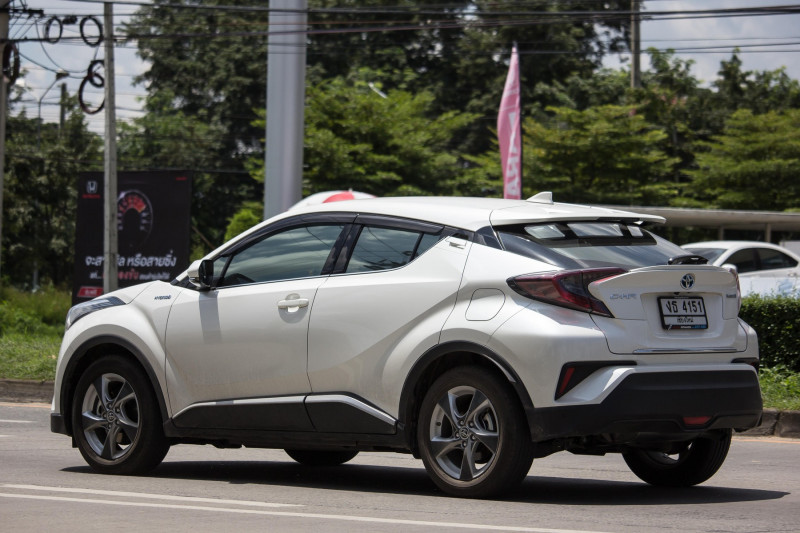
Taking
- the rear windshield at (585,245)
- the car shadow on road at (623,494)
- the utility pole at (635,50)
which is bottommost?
the car shadow on road at (623,494)

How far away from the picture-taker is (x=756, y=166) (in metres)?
39.3

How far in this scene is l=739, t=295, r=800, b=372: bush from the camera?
43.2ft

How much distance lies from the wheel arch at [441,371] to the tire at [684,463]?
1347 millimetres

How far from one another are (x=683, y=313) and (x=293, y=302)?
219 cm

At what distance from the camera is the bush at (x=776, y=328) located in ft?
43.2

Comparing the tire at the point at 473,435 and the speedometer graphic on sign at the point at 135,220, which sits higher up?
the speedometer graphic on sign at the point at 135,220

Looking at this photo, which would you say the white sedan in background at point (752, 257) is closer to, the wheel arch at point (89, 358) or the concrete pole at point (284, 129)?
the concrete pole at point (284, 129)

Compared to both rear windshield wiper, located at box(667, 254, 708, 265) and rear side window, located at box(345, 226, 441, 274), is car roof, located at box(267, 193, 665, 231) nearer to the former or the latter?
rear side window, located at box(345, 226, 441, 274)

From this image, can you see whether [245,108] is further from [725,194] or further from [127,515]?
[127,515]

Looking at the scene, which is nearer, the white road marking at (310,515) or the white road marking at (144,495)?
the white road marking at (310,515)

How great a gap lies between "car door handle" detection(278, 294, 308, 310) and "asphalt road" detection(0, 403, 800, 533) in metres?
1.05

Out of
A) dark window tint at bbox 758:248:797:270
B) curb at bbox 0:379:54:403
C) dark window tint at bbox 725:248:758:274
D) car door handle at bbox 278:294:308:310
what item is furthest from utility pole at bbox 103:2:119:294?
car door handle at bbox 278:294:308:310

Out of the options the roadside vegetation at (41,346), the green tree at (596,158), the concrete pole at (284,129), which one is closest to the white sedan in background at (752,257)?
the concrete pole at (284,129)

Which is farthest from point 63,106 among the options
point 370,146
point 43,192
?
point 370,146
